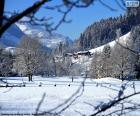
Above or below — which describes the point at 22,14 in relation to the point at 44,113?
above

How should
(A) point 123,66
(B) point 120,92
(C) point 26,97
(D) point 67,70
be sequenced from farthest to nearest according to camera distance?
(D) point 67,70, (A) point 123,66, (C) point 26,97, (B) point 120,92

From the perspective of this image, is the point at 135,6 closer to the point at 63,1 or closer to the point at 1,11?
the point at 63,1

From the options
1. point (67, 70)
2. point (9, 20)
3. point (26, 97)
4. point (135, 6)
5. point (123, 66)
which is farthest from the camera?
point (67, 70)

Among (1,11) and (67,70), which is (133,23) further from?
(67,70)

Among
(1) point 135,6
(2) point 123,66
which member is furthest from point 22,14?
(2) point 123,66

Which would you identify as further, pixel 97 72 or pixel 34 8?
pixel 97 72

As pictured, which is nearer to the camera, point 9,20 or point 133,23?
point 9,20

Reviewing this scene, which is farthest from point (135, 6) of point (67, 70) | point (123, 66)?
point (67, 70)

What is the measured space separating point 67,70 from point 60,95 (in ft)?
276

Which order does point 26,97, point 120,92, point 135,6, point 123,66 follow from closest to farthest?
point 135,6 → point 120,92 → point 26,97 → point 123,66

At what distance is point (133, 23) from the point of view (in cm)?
197

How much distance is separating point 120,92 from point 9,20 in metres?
0.60

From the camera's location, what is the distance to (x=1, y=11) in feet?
5.43

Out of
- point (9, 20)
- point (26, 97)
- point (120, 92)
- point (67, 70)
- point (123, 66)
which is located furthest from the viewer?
point (67, 70)
